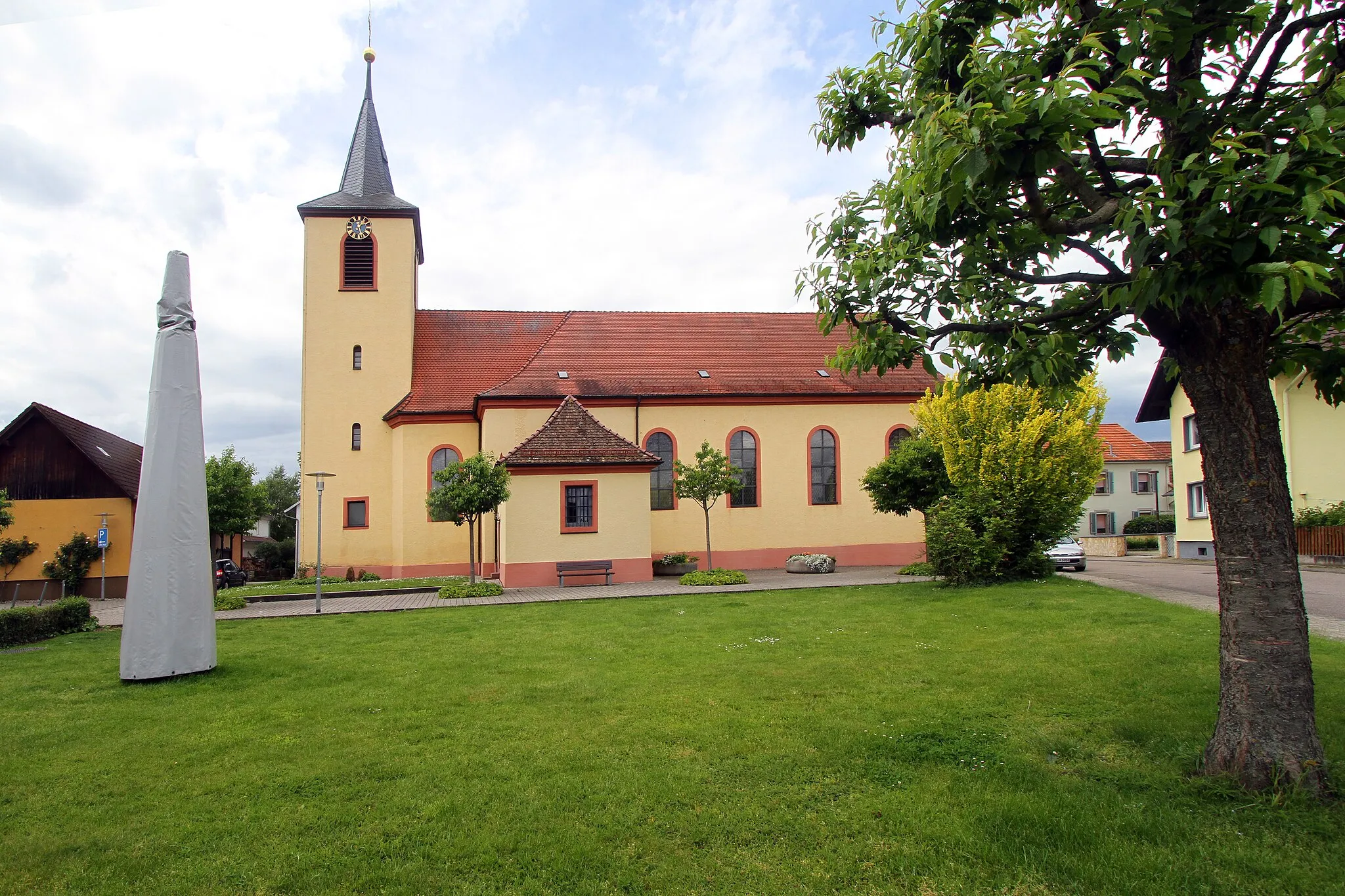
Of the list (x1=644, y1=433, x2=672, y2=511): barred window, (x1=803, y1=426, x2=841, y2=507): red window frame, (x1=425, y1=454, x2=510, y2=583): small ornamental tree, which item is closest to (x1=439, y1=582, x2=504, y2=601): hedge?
(x1=425, y1=454, x2=510, y2=583): small ornamental tree

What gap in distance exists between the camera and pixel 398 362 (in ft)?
92.5

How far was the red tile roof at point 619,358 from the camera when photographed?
1088 inches

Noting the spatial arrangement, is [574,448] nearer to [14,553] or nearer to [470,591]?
[470,591]

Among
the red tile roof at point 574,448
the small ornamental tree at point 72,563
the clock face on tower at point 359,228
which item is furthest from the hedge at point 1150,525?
the small ornamental tree at point 72,563

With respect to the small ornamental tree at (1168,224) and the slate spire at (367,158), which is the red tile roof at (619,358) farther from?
the small ornamental tree at (1168,224)

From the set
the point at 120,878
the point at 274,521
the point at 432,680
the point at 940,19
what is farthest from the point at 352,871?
the point at 274,521

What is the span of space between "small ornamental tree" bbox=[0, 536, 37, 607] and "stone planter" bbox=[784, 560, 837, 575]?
25.8 meters

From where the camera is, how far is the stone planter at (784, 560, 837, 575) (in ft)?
83.6

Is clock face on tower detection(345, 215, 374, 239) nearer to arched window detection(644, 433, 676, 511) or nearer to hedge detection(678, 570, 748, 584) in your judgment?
arched window detection(644, 433, 676, 511)

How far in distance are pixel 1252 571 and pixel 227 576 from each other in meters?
34.7

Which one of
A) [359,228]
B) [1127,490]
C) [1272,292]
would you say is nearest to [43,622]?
[1272,292]

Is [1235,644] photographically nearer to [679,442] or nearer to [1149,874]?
[1149,874]

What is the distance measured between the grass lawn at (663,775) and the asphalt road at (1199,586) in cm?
360

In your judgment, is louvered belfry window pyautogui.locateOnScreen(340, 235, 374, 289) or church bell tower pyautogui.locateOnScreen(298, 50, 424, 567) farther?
louvered belfry window pyautogui.locateOnScreen(340, 235, 374, 289)
